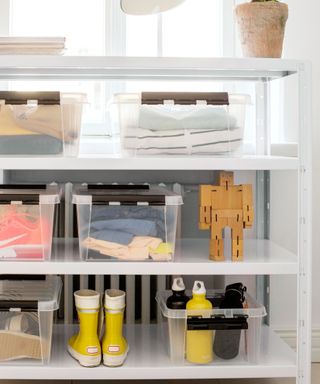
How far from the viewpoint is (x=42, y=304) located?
194 centimetres

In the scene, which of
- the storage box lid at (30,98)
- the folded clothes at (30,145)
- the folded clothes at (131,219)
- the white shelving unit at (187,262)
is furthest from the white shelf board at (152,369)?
the storage box lid at (30,98)

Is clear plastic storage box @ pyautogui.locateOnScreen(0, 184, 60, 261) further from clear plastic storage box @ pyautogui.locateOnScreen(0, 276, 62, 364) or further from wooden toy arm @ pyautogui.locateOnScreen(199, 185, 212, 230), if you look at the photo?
wooden toy arm @ pyautogui.locateOnScreen(199, 185, 212, 230)

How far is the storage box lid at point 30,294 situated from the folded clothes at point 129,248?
20 centimetres

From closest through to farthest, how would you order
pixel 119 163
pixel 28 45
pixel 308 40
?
pixel 119 163 < pixel 28 45 < pixel 308 40

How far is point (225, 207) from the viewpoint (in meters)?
2.05

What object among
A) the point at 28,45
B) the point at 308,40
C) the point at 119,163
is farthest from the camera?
the point at 308,40

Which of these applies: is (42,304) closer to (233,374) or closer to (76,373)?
(76,373)

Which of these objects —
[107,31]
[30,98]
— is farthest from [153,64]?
[107,31]

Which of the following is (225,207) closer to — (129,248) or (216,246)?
(216,246)

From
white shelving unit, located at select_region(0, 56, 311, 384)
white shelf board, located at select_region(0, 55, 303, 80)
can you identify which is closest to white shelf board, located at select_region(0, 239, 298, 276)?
white shelving unit, located at select_region(0, 56, 311, 384)

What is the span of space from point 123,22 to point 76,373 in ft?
4.44

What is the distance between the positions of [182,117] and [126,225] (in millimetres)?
360

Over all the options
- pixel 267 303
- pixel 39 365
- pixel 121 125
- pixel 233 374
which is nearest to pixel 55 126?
pixel 121 125

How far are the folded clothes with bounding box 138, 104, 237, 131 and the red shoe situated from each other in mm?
432
